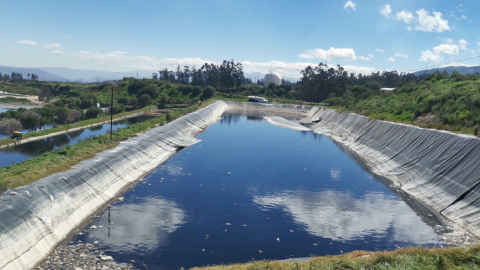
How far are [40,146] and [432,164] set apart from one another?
46.3m

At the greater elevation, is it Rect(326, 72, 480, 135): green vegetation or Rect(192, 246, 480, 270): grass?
Rect(326, 72, 480, 135): green vegetation

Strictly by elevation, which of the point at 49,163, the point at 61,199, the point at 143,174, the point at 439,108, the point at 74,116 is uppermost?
the point at 439,108

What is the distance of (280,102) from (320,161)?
87.2 m

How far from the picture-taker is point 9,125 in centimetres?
5122

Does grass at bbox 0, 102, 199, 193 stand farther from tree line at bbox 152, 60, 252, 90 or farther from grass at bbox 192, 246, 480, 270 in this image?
tree line at bbox 152, 60, 252, 90

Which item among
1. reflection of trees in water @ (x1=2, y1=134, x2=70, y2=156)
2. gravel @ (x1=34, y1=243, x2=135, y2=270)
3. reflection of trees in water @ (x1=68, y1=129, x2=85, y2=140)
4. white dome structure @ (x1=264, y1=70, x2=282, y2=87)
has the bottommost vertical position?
gravel @ (x1=34, y1=243, x2=135, y2=270)

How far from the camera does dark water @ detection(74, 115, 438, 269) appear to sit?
18.9 metres

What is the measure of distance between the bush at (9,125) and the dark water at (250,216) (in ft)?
100

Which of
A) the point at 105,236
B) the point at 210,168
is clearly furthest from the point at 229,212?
the point at 210,168

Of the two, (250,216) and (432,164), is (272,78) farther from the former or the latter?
(250,216)

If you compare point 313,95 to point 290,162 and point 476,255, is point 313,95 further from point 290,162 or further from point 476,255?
point 476,255

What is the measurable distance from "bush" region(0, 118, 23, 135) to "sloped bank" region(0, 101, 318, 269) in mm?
25884

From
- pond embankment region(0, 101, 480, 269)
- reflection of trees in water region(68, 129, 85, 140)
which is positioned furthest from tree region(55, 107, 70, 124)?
pond embankment region(0, 101, 480, 269)

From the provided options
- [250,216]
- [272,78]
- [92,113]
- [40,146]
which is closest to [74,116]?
[92,113]
